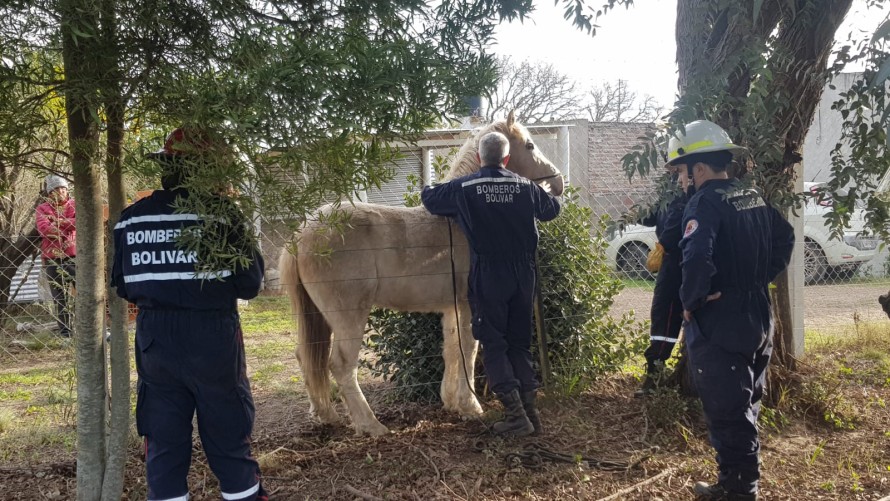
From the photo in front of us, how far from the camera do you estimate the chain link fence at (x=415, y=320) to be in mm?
5367

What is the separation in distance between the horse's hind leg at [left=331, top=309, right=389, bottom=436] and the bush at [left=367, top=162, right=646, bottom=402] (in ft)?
2.35

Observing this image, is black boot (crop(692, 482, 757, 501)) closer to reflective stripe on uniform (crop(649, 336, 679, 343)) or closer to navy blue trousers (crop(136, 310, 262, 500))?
reflective stripe on uniform (crop(649, 336, 679, 343))

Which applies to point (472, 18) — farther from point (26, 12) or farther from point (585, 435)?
point (585, 435)

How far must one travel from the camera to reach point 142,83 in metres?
2.80

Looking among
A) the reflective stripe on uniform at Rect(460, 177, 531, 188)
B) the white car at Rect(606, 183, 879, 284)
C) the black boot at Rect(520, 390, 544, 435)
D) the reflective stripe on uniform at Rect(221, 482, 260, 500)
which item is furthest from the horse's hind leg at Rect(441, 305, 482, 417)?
the white car at Rect(606, 183, 879, 284)

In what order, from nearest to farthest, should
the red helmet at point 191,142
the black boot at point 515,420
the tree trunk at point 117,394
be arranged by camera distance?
1. the red helmet at point 191,142
2. the tree trunk at point 117,394
3. the black boot at point 515,420

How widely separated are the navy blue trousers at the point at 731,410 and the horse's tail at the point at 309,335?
2.62 metres

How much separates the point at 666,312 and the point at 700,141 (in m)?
1.78

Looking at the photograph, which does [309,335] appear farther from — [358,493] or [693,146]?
[693,146]

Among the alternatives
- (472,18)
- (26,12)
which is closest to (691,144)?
(472,18)

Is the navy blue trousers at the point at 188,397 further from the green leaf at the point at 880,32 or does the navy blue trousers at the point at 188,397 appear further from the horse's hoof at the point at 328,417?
the green leaf at the point at 880,32

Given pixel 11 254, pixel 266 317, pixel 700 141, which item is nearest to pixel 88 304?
pixel 700 141

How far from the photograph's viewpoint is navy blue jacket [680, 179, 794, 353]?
3.52m

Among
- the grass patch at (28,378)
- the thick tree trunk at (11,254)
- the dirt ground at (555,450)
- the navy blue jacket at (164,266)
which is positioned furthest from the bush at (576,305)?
the thick tree trunk at (11,254)
